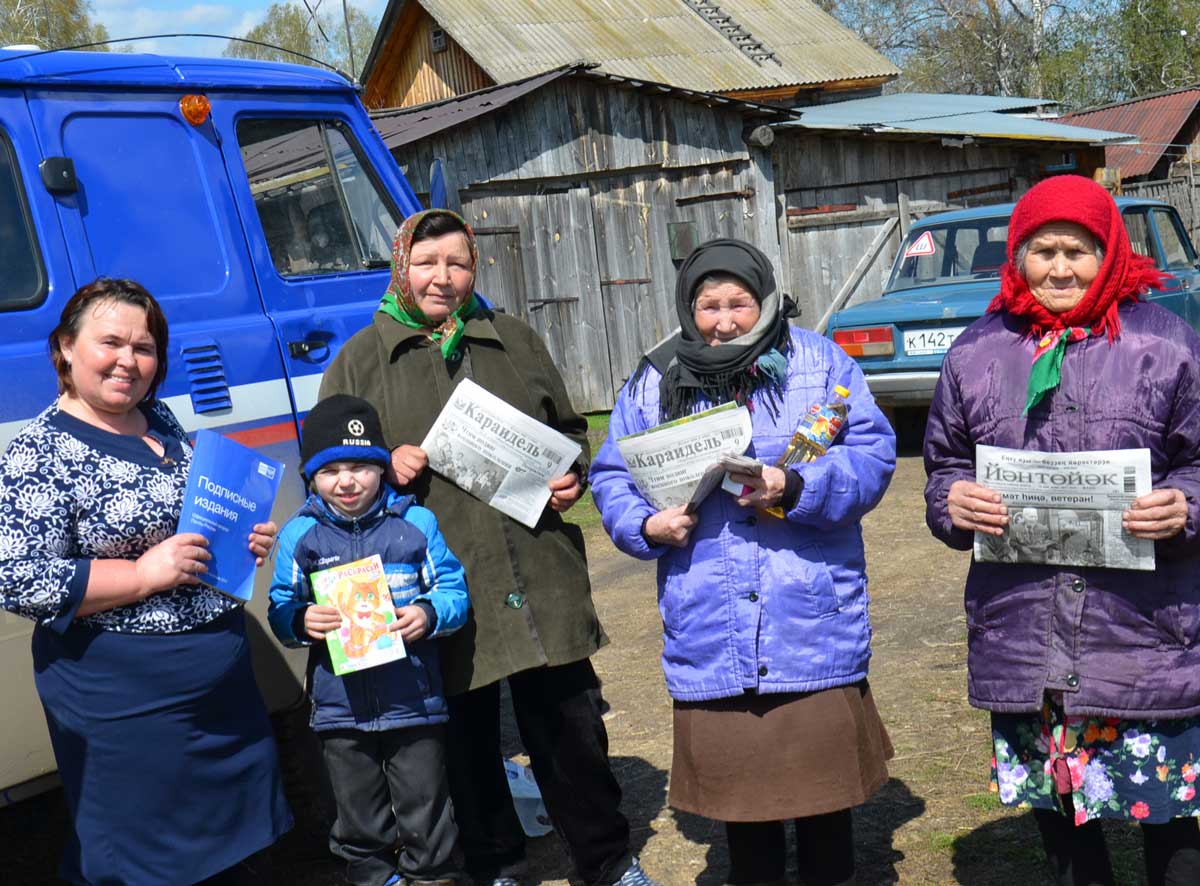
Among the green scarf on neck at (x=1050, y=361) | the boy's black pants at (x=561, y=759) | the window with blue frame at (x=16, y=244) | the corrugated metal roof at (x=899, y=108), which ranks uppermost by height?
the corrugated metal roof at (x=899, y=108)

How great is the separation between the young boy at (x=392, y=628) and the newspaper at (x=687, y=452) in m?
0.67

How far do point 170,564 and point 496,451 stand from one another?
1015mm

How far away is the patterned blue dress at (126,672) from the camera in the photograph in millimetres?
2998

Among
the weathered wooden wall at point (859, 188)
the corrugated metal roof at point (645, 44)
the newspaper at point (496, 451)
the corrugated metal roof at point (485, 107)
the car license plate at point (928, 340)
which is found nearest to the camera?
the newspaper at point (496, 451)

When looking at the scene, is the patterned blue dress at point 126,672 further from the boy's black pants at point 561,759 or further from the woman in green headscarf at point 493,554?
the boy's black pants at point 561,759

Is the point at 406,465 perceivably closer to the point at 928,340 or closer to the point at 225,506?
the point at 225,506

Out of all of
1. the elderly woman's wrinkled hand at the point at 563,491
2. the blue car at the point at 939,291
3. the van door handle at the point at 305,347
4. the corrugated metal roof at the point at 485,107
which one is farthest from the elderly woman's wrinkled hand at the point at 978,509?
the corrugated metal roof at the point at 485,107

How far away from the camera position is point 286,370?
14.1 ft

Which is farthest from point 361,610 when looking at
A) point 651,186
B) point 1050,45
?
point 1050,45

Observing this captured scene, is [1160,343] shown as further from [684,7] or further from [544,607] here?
[684,7]

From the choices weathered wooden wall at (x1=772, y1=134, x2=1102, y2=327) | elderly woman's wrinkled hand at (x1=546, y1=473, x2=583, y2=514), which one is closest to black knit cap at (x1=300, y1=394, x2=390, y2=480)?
elderly woman's wrinkled hand at (x1=546, y1=473, x2=583, y2=514)

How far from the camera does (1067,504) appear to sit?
2.96 m

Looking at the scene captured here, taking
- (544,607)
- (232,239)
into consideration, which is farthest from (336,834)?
(232,239)

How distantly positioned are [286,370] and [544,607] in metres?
1.21
